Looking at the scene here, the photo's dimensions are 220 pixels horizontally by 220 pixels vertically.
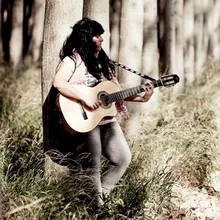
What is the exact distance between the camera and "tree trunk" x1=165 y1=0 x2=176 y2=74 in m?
11.1

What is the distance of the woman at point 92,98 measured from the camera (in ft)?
19.3

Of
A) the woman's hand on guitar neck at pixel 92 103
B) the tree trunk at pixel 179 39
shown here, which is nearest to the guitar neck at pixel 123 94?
the woman's hand on guitar neck at pixel 92 103

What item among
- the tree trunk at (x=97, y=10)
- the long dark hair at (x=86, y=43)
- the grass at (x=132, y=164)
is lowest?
the grass at (x=132, y=164)

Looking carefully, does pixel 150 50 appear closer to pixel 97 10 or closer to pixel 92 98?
pixel 97 10

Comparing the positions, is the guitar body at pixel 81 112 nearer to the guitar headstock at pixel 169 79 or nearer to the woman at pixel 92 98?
the woman at pixel 92 98

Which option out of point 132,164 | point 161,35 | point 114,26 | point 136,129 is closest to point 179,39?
point 161,35

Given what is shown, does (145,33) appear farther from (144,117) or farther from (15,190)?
(15,190)

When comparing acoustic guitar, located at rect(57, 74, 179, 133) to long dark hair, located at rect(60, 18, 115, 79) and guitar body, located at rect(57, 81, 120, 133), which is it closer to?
guitar body, located at rect(57, 81, 120, 133)

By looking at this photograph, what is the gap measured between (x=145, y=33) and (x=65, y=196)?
482cm

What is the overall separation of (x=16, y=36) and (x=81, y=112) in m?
7.18

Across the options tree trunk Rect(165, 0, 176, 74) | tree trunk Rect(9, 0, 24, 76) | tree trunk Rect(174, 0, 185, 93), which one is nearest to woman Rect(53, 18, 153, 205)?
tree trunk Rect(165, 0, 176, 74)

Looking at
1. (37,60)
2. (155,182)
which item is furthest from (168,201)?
(37,60)

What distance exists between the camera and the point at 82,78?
598 centimetres

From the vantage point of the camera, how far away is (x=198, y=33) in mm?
13898
